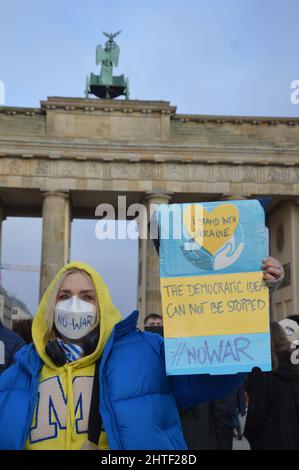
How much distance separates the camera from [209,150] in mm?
27766

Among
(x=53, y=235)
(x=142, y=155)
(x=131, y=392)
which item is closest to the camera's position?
(x=131, y=392)

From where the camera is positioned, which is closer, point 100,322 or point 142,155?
point 100,322

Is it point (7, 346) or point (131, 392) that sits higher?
point (7, 346)

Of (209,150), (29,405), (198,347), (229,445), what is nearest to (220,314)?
(198,347)

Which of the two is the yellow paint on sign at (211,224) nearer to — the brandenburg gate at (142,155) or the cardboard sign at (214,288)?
the cardboard sign at (214,288)

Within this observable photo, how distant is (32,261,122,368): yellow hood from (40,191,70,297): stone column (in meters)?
22.9

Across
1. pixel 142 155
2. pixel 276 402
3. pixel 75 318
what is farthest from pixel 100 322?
pixel 142 155

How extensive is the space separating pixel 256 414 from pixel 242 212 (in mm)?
2319

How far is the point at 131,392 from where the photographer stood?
9.41 ft

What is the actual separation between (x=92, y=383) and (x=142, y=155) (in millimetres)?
25121

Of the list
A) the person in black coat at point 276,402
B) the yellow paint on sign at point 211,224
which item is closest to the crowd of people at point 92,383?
the yellow paint on sign at point 211,224

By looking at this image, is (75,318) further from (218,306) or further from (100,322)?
(218,306)

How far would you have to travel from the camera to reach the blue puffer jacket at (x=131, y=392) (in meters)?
2.79

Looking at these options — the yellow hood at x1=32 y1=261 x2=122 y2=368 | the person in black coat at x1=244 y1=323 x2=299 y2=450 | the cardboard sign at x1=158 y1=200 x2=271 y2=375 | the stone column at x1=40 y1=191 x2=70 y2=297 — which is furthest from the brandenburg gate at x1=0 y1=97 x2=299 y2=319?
the cardboard sign at x1=158 y1=200 x2=271 y2=375
